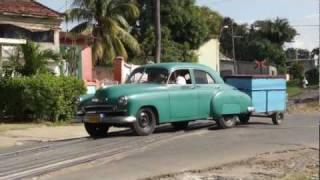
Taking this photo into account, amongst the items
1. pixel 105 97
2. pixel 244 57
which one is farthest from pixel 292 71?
pixel 105 97


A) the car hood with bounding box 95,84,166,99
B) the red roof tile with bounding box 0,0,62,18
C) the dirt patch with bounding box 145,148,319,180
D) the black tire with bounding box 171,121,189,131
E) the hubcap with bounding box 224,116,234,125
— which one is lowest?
the dirt patch with bounding box 145,148,319,180

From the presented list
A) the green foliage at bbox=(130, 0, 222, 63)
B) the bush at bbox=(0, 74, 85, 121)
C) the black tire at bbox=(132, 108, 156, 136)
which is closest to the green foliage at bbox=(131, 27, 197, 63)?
the green foliage at bbox=(130, 0, 222, 63)

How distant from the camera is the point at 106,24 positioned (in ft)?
153

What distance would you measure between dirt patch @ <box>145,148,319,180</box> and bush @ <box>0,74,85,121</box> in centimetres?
1174

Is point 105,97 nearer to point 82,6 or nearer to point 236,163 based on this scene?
point 236,163

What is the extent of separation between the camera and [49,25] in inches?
1277

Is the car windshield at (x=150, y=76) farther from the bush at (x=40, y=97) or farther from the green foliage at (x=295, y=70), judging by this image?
the green foliage at (x=295, y=70)

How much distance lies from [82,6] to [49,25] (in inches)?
595

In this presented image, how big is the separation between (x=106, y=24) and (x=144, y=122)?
31238 mm

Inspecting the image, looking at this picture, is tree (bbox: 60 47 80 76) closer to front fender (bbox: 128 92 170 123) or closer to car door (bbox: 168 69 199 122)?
car door (bbox: 168 69 199 122)

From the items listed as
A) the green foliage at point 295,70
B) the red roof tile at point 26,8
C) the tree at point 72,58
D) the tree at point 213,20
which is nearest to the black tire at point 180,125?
the tree at point 72,58

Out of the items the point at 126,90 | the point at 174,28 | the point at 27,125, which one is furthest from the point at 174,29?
the point at 126,90

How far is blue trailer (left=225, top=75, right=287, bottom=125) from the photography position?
19297 millimetres

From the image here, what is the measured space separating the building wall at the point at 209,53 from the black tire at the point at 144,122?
144 feet
